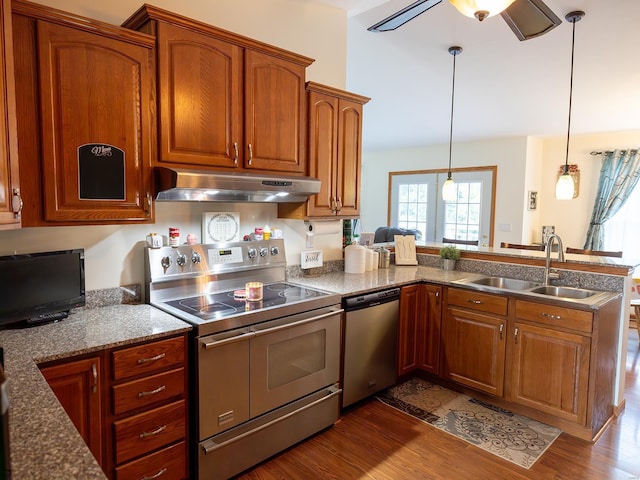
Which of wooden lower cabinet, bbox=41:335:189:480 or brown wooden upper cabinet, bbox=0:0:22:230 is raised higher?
brown wooden upper cabinet, bbox=0:0:22:230

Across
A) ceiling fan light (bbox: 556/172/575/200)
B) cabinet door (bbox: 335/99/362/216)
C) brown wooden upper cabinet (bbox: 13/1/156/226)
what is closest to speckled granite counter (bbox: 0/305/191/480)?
brown wooden upper cabinet (bbox: 13/1/156/226)

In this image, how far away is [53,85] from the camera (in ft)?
5.64

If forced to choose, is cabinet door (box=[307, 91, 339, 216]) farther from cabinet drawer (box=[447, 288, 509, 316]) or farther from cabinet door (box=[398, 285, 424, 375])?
cabinet drawer (box=[447, 288, 509, 316])

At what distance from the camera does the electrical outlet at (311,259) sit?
121 inches

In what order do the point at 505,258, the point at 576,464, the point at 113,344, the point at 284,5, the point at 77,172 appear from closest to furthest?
1. the point at 113,344
2. the point at 77,172
3. the point at 576,464
4. the point at 284,5
5. the point at 505,258

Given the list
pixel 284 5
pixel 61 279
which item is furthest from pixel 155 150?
pixel 284 5

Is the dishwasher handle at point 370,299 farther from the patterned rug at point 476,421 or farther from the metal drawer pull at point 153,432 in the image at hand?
the metal drawer pull at point 153,432

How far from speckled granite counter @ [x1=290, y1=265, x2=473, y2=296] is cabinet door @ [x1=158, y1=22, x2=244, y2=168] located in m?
1.03

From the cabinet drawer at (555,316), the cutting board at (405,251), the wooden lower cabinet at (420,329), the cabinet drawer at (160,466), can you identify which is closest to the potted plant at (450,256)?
the cutting board at (405,251)

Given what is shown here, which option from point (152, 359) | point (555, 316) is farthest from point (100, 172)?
point (555, 316)

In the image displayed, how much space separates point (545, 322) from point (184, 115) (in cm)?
245

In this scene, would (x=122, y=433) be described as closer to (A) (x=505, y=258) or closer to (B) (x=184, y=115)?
(B) (x=184, y=115)

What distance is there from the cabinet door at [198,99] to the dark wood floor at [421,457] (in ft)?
5.61

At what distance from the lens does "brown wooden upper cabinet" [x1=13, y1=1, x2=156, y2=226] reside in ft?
5.50
